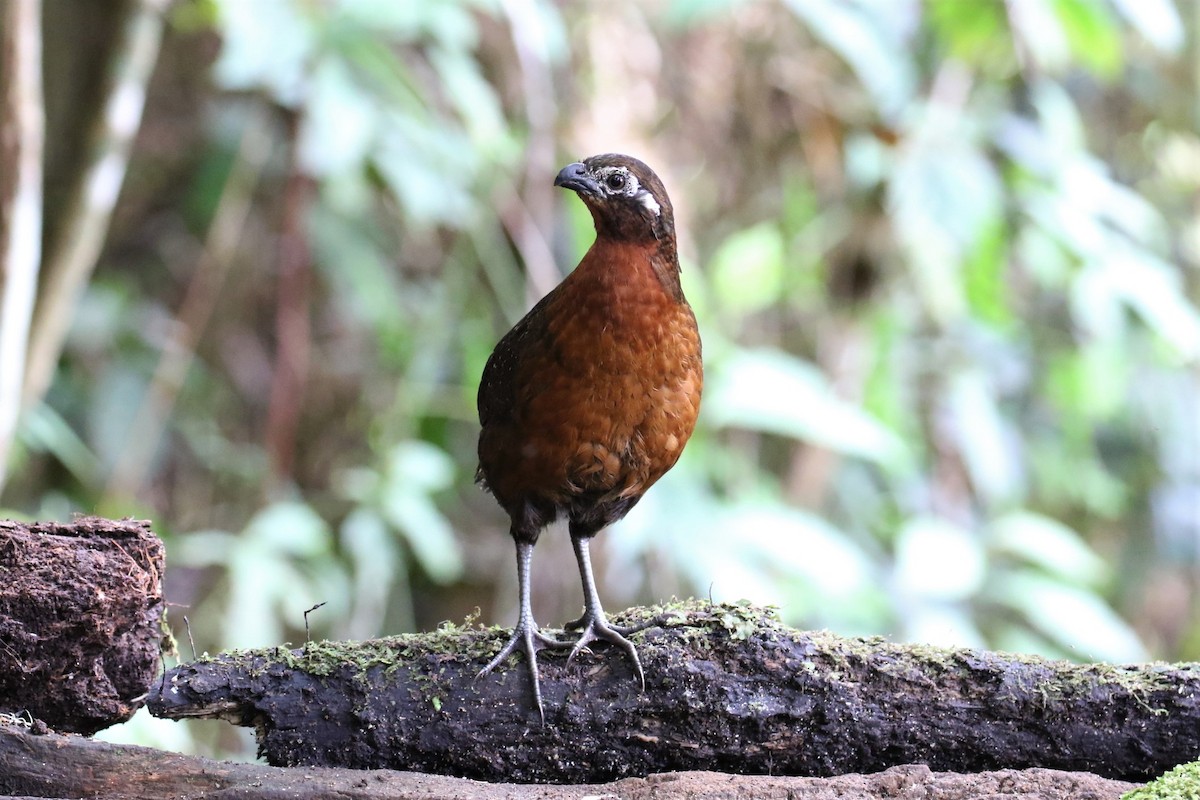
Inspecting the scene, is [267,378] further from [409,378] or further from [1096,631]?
[1096,631]

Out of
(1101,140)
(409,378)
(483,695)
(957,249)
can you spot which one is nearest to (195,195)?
(409,378)

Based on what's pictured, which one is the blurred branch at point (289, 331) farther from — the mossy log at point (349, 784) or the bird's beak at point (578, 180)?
the mossy log at point (349, 784)

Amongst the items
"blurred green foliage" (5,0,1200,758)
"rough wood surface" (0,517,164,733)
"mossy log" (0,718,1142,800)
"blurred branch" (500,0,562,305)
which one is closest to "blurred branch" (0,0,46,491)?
"blurred green foliage" (5,0,1200,758)

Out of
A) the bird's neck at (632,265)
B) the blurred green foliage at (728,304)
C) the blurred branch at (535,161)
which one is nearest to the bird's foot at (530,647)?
the bird's neck at (632,265)

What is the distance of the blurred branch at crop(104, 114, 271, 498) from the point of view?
16.7 feet

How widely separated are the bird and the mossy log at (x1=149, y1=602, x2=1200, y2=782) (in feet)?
0.63

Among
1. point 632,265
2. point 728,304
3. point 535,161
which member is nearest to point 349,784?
point 632,265

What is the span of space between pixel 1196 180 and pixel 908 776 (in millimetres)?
6295

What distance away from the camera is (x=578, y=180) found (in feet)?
8.62

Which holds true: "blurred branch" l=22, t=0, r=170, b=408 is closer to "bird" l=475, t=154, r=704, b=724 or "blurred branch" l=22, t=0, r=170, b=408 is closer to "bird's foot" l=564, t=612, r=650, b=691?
"bird" l=475, t=154, r=704, b=724

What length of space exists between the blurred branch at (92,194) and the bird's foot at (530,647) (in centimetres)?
238

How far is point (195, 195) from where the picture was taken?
17.9 feet

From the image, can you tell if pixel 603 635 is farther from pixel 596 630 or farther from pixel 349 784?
pixel 349 784

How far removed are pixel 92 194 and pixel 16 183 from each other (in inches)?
23.8
